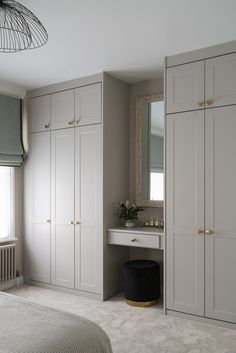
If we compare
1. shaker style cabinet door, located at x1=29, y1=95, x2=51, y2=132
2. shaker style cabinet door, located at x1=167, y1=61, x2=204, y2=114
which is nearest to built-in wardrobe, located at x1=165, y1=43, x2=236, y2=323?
shaker style cabinet door, located at x1=167, y1=61, x2=204, y2=114

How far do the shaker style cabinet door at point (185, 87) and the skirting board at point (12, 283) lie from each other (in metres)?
2.99

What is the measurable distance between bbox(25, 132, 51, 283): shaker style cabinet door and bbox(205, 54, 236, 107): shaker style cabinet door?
2185 millimetres

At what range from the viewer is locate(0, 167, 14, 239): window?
4395 mm

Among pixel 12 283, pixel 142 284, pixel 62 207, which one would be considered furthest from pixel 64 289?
pixel 142 284

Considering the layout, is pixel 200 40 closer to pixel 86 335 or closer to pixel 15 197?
pixel 86 335

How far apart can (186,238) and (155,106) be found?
170 cm

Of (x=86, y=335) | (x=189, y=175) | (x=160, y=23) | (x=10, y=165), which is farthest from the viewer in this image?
(x=10, y=165)

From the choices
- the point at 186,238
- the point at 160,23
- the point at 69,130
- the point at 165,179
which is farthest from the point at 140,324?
the point at 160,23

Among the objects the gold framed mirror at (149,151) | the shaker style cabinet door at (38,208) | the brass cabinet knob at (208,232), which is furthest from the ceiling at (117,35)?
the brass cabinet knob at (208,232)

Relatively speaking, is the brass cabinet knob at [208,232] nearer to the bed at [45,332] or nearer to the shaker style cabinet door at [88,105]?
the bed at [45,332]

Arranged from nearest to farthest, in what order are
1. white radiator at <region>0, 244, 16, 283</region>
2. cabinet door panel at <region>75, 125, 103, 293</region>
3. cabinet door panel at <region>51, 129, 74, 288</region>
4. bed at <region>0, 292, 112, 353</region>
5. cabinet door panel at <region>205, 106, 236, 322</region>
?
bed at <region>0, 292, 112, 353</region> → cabinet door panel at <region>205, 106, 236, 322</region> → cabinet door panel at <region>75, 125, 103, 293</region> → cabinet door panel at <region>51, 129, 74, 288</region> → white radiator at <region>0, 244, 16, 283</region>

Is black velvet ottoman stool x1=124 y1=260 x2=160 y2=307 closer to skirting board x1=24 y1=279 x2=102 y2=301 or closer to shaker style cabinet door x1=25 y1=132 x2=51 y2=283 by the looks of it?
skirting board x1=24 y1=279 x2=102 y2=301

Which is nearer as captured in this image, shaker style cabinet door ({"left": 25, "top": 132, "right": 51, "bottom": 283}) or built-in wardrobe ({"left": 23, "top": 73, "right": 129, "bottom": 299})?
built-in wardrobe ({"left": 23, "top": 73, "right": 129, "bottom": 299})

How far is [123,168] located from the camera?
4164mm
